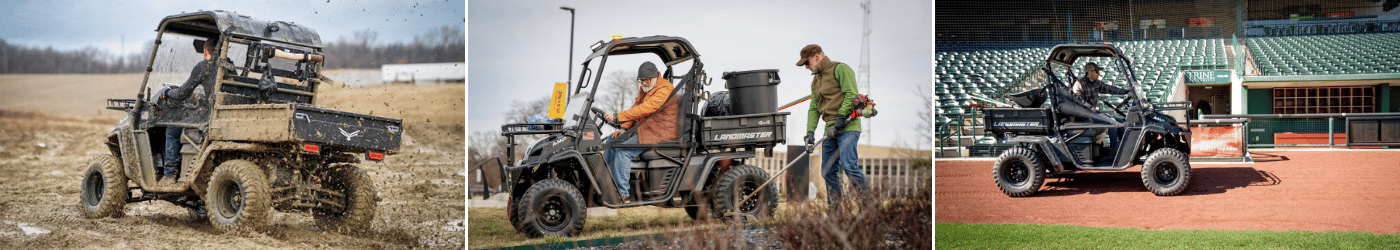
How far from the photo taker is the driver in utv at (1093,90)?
8.88 metres

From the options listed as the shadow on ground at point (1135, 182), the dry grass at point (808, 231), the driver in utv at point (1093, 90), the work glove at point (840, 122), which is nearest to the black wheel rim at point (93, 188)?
the dry grass at point (808, 231)

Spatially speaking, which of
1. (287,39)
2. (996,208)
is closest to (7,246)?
(287,39)

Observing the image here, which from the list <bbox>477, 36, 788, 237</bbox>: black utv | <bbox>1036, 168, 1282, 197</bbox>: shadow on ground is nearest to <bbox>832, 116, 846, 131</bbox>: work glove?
<bbox>477, 36, 788, 237</bbox>: black utv

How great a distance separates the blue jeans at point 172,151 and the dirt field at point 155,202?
0.43 metres

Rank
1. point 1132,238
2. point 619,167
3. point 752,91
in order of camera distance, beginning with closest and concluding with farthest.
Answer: point 619,167 → point 752,91 → point 1132,238

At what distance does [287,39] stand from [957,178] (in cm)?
650

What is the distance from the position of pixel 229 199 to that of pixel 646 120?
3.09 m

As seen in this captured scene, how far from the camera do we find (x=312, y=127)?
5.88 m

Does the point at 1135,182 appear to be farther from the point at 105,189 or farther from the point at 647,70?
the point at 105,189

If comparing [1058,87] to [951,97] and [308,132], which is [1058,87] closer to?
[951,97]

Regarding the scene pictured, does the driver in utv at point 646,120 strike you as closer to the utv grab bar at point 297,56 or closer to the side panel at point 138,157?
the utv grab bar at point 297,56

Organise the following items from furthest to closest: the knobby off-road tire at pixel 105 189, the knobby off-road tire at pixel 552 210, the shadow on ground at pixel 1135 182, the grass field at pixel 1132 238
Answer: the shadow on ground at pixel 1135 182, the grass field at pixel 1132 238, the knobby off-road tire at pixel 105 189, the knobby off-road tire at pixel 552 210

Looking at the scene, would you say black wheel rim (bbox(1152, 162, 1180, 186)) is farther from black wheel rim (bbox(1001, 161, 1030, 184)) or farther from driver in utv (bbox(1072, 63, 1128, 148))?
black wheel rim (bbox(1001, 161, 1030, 184))

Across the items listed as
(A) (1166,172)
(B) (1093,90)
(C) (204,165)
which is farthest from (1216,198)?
(C) (204,165)
